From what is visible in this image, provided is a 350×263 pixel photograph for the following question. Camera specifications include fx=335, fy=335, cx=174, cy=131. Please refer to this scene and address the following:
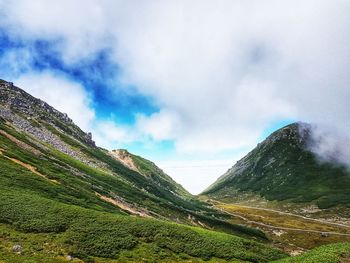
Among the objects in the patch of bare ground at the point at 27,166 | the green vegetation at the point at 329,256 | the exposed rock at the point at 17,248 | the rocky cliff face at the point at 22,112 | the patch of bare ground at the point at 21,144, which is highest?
the rocky cliff face at the point at 22,112

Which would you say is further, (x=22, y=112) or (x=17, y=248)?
(x=22, y=112)

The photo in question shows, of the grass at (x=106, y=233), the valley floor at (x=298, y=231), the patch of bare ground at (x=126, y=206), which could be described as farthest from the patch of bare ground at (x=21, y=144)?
the valley floor at (x=298, y=231)

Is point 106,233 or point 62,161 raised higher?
point 62,161

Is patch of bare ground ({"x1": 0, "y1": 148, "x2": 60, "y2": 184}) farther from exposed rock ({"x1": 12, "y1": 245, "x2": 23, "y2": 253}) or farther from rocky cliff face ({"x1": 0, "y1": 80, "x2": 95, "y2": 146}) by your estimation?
rocky cliff face ({"x1": 0, "y1": 80, "x2": 95, "y2": 146})

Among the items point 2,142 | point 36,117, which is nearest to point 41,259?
point 2,142

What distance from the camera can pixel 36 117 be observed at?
586 feet

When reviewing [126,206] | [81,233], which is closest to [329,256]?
[81,233]

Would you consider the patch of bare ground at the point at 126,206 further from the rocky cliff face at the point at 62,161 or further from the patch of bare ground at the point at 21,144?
the patch of bare ground at the point at 21,144

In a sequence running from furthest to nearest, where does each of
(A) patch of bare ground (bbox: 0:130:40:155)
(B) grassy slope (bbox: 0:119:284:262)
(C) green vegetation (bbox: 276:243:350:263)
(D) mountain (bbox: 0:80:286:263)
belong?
(A) patch of bare ground (bbox: 0:130:40:155), (B) grassy slope (bbox: 0:119:284:262), (D) mountain (bbox: 0:80:286:263), (C) green vegetation (bbox: 276:243:350:263)

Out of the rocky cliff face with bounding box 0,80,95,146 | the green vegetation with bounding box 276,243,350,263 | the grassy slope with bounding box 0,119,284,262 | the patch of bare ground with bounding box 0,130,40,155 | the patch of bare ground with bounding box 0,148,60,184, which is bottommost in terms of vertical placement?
the grassy slope with bounding box 0,119,284,262

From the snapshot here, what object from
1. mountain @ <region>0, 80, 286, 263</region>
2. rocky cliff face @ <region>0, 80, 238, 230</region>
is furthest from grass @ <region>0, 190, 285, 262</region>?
rocky cliff face @ <region>0, 80, 238, 230</region>

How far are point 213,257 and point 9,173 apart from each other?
48.8m

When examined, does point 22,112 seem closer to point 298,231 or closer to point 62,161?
point 62,161

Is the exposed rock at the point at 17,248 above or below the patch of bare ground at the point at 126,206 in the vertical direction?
below
